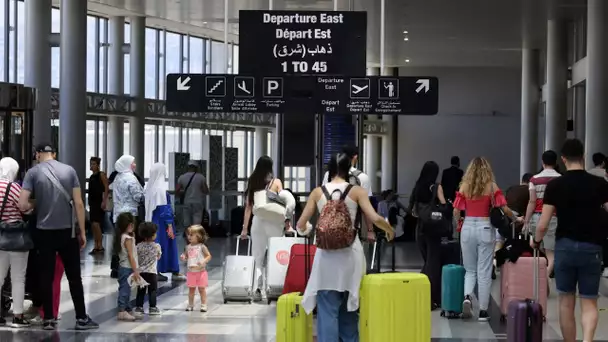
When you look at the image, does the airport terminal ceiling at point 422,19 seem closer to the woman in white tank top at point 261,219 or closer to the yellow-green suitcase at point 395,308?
the woman in white tank top at point 261,219

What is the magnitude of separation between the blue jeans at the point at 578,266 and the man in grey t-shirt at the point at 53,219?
14.4 feet

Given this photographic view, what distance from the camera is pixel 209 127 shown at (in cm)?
3603

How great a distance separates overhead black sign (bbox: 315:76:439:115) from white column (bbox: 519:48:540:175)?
21.7 meters

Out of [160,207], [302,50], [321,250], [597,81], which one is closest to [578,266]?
[321,250]

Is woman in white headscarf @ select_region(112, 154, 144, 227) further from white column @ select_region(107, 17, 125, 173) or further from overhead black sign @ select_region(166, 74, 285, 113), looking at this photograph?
white column @ select_region(107, 17, 125, 173)

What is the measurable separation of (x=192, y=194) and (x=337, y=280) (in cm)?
1099

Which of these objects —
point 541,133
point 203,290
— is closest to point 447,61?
point 541,133

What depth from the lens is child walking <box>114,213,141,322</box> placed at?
1103 centimetres

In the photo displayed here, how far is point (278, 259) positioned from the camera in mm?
12328

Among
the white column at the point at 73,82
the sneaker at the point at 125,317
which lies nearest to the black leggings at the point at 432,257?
the sneaker at the point at 125,317

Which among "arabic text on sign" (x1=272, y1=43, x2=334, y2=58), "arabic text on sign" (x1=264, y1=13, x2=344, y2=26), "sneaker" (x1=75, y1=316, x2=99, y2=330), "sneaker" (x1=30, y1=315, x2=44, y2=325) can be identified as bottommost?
"sneaker" (x1=30, y1=315, x2=44, y2=325)

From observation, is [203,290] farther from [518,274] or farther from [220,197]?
[220,197]

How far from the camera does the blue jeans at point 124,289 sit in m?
11.2

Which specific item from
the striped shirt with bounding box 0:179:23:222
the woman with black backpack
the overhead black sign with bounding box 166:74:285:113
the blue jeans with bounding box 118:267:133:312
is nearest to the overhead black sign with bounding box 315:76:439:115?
the overhead black sign with bounding box 166:74:285:113
